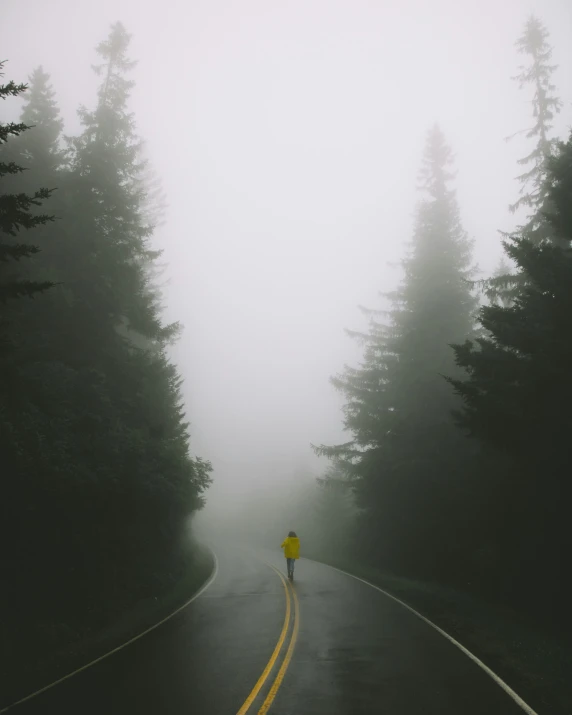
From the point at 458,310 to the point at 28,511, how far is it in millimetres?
18716

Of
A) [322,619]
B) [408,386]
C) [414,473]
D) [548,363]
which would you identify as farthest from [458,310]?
[322,619]

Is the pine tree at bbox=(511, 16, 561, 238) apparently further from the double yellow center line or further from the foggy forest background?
the double yellow center line

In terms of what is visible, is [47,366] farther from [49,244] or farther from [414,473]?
[414,473]

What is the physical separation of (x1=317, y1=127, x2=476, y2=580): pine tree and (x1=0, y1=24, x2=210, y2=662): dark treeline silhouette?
28.3 feet

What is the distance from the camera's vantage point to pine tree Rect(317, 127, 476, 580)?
18.6m

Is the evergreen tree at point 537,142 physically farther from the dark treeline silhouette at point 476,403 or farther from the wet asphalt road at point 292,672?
the wet asphalt road at point 292,672

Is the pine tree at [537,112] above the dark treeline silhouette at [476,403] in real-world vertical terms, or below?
above

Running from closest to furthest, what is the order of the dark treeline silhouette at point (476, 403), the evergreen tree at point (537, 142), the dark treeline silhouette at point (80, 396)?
the dark treeline silhouette at point (80, 396), the dark treeline silhouette at point (476, 403), the evergreen tree at point (537, 142)

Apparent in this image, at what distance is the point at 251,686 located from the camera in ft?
23.7

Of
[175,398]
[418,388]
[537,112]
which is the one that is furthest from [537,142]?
[175,398]

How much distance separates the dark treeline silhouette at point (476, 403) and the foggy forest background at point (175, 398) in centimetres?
7

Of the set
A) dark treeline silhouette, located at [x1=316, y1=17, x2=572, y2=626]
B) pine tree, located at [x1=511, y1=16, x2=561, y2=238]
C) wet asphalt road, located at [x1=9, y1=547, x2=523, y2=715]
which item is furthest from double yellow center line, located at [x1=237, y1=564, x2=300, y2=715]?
pine tree, located at [x1=511, y1=16, x2=561, y2=238]

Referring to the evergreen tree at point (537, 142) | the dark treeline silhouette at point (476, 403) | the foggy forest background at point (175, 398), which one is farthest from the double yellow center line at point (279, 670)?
the evergreen tree at point (537, 142)

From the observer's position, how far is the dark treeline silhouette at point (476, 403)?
10219 mm
